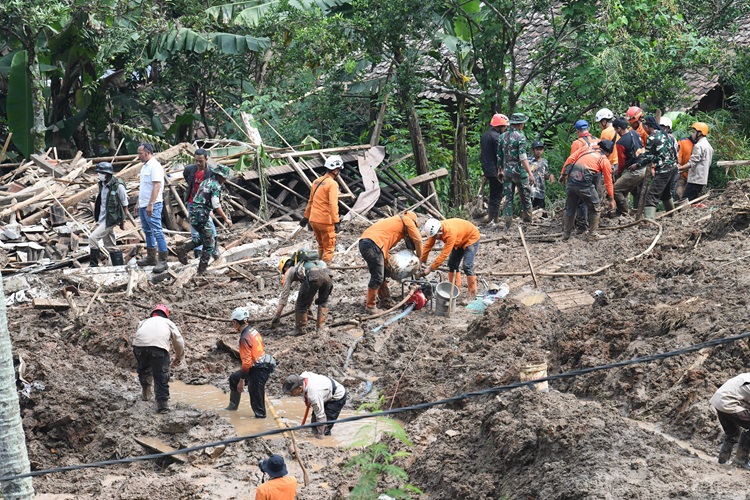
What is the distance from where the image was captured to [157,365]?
34.0 feet

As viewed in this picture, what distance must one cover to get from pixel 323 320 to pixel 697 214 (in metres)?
7.02

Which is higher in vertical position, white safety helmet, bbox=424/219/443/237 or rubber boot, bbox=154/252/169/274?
white safety helmet, bbox=424/219/443/237

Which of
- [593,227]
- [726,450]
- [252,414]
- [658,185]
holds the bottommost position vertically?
[252,414]

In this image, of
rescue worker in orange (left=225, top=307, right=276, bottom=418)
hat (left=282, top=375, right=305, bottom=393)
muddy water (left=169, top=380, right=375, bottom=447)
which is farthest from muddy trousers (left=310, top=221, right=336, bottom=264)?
hat (left=282, top=375, right=305, bottom=393)

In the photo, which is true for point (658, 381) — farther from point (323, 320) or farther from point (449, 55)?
point (449, 55)

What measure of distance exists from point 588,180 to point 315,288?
512 cm

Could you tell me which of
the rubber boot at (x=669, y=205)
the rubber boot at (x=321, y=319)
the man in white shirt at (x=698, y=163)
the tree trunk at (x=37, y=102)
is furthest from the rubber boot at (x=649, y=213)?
the tree trunk at (x=37, y=102)

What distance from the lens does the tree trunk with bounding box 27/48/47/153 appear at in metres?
19.6

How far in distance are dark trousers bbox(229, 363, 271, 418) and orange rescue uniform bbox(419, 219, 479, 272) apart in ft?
10.3

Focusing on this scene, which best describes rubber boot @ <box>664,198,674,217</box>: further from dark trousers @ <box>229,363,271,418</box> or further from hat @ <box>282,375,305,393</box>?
hat @ <box>282,375,305,393</box>

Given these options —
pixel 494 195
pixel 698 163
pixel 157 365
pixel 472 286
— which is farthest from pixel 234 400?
pixel 698 163

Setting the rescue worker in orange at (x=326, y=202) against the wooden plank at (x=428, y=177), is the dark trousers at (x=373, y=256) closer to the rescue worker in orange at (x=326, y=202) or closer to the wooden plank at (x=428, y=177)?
the rescue worker in orange at (x=326, y=202)

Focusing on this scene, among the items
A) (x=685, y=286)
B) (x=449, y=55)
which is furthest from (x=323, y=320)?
(x=449, y=55)

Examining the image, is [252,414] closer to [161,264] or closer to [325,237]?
[325,237]
